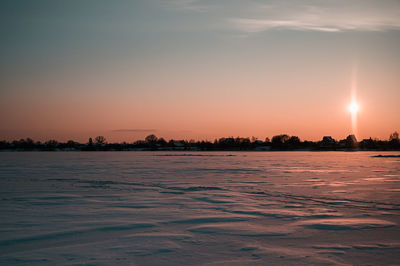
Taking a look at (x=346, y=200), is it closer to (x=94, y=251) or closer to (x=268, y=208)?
(x=268, y=208)

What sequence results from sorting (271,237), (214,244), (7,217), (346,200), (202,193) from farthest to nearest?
1. (202,193)
2. (346,200)
3. (7,217)
4. (271,237)
5. (214,244)

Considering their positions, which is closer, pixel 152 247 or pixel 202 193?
pixel 152 247

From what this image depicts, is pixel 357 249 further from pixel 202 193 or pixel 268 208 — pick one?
pixel 202 193

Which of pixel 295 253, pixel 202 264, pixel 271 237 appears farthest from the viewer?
pixel 271 237

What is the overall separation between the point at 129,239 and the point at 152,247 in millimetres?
634

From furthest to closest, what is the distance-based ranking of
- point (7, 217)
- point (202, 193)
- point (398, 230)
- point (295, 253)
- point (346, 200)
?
1. point (202, 193)
2. point (346, 200)
3. point (7, 217)
4. point (398, 230)
5. point (295, 253)

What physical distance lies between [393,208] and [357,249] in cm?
447

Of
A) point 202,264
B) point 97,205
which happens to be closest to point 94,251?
point 202,264

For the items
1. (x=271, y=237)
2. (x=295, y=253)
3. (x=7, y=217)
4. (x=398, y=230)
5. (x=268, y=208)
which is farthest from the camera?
(x=268, y=208)

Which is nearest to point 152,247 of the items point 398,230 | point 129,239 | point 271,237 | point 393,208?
point 129,239

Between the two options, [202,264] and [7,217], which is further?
[7,217]

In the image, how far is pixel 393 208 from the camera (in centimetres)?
882

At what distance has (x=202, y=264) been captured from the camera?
14.8 feet

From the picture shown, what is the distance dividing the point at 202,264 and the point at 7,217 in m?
5.02
